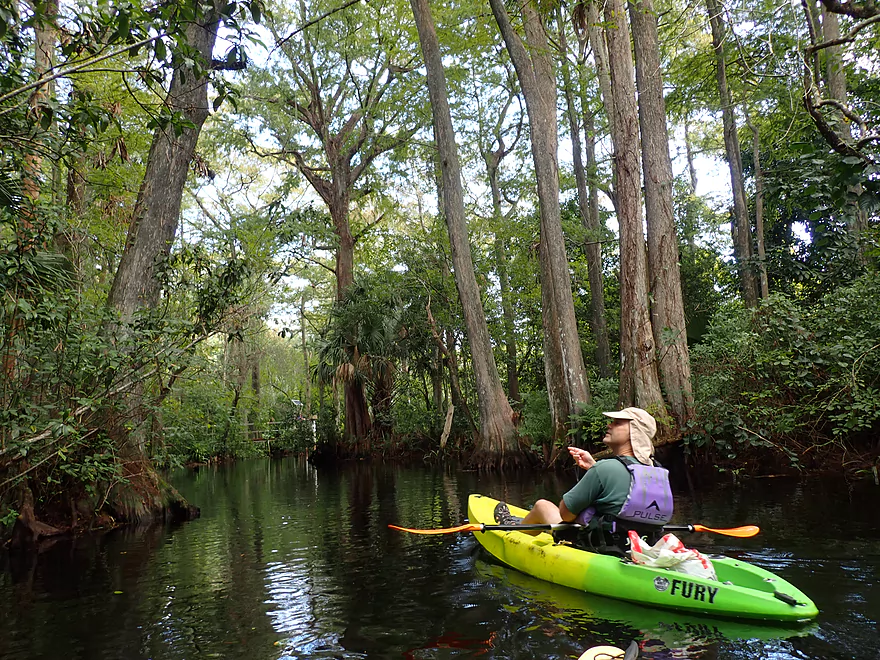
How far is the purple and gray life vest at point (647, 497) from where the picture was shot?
489 centimetres

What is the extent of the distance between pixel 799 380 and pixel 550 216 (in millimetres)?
6455

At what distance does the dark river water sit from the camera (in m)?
3.94

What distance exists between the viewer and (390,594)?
17.2 ft

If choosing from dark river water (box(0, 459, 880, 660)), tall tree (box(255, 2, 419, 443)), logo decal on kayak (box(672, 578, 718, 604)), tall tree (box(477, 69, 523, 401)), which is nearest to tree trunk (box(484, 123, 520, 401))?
tall tree (box(477, 69, 523, 401))

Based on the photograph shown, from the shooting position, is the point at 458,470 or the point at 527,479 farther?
the point at 458,470

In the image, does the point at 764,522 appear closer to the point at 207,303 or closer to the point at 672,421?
the point at 672,421

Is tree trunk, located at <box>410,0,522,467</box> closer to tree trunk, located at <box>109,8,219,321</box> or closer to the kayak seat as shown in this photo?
tree trunk, located at <box>109,8,219,321</box>

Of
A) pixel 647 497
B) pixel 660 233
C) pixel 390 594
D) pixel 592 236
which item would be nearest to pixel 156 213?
pixel 390 594

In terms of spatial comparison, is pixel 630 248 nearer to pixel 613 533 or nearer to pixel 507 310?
pixel 613 533

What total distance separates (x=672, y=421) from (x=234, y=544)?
288 inches

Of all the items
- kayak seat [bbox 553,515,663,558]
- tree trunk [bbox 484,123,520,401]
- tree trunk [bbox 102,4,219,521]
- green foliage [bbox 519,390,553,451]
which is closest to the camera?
kayak seat [bbox 553,515,663,558]

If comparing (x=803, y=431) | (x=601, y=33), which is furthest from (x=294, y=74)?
(x=803, y=431)

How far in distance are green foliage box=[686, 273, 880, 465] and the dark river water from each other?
0.75m

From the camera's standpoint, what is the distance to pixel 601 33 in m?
14.4
